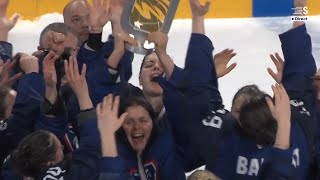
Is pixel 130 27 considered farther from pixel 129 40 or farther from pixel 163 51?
pixel 163 51

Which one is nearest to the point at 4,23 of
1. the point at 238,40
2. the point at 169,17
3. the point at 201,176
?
the point at 169,17

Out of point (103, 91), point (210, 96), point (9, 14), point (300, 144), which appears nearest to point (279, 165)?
point (300, 144)

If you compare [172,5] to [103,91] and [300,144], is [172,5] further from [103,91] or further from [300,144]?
[300,144]

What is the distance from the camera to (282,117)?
251 cm

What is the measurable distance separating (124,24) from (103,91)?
262 mm

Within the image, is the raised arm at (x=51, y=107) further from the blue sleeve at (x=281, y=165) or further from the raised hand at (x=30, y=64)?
the blue sleeve at (x=281, y=165)

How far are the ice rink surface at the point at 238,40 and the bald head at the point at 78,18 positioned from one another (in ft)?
2.74

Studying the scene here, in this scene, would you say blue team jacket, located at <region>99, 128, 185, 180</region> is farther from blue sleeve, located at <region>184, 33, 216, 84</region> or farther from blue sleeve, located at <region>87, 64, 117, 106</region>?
blue sleeve, located at <region>87, 64, 117, 106</region>

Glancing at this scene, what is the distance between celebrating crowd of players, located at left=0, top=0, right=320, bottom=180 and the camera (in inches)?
101

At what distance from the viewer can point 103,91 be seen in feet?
10.3

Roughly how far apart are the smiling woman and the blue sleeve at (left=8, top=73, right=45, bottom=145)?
262cm

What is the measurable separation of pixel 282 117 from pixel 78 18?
1577 millimetres

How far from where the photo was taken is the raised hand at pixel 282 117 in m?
2.50

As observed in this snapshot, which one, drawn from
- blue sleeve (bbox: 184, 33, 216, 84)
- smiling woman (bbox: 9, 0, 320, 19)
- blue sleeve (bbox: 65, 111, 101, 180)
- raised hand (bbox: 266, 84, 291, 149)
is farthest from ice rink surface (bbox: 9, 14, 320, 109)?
raised hand (bbox: 266, 84, 291, 149)
